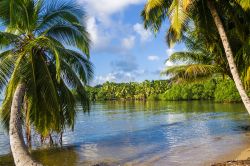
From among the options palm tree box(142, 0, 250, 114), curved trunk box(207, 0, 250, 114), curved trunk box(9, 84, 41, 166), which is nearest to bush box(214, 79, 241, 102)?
palm tree box(142, 0, 250, 114)

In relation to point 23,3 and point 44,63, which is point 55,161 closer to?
point 44,63

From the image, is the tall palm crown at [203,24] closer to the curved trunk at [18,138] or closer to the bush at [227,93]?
the curved trunk at [18,138]

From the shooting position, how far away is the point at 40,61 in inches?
589

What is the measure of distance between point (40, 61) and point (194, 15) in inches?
264

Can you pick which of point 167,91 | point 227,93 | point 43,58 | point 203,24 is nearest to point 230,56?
point 203,24

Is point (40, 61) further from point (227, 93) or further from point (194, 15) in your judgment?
point (227, 93)

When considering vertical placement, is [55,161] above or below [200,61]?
below

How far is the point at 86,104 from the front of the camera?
19.3 metres

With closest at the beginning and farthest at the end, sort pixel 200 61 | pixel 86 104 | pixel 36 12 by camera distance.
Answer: pixel 36 12, pixel 86 104, pixel 200 61

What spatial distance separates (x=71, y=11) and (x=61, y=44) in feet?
4.81

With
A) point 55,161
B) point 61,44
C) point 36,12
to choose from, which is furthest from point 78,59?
point 55,161

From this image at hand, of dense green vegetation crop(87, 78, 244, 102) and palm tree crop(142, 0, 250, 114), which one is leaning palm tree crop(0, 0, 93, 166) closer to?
palm tree crop(142, 0, 250, 114)

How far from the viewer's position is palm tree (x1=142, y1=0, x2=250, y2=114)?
44.8 feet

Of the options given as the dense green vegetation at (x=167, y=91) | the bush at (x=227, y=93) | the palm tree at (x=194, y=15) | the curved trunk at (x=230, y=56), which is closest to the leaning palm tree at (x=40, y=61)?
the palm tree at (x=194, y=15)
